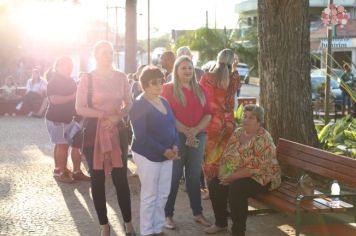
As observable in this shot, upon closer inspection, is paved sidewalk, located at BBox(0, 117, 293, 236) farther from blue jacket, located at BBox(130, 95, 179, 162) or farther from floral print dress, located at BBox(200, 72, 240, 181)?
blue jacket, located at BBox(130, 95, 179, 162)

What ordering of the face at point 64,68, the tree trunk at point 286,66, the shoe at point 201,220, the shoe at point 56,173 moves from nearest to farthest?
the shoe at point 201,220, the tree trunk at point 286,66, the face at point 64,68, the shoe at point 56,173

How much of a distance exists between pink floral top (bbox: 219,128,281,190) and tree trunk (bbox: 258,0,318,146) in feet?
6.02

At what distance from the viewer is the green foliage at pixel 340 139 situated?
8.21 metres

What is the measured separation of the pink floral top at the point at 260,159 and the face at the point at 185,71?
0.85m

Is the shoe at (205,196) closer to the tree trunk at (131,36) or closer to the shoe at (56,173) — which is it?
the shoe at (56,173)

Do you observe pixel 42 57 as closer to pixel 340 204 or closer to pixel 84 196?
pixel 84 196

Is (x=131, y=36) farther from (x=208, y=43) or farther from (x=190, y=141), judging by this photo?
(x=208, y=43)

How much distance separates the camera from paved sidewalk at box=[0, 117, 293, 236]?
6.19 m

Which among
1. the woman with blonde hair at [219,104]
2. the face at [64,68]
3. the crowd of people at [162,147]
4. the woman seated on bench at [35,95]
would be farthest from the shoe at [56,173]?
the woman seated on bench at [35,95]

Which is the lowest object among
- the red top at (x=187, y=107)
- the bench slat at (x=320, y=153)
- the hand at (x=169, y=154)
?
the bench slat at (x=320, y=153)

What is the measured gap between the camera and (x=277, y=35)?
→ 751 cm

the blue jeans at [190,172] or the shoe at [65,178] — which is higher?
the blue jeans at [190,172]

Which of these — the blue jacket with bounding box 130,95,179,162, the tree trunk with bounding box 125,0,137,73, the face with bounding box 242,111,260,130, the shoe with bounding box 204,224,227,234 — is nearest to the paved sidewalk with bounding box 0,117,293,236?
the shoe with bounding box 204,224,227,234

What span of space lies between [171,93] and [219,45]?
1852 inches
